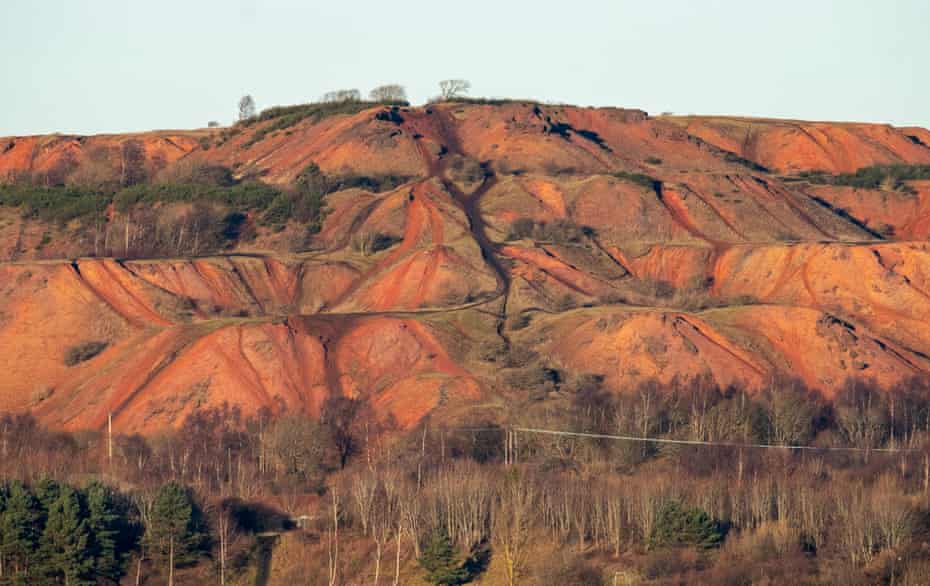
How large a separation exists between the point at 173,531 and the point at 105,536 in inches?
113

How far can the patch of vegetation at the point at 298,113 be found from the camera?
481 feet

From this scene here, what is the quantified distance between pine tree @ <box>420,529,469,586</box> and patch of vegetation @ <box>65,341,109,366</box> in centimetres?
3818

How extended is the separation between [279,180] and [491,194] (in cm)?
1708

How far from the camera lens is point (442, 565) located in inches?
2773

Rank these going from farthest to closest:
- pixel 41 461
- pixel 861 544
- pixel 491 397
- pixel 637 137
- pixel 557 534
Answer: pixel 637 137 < pixel 491 397 < pixel 41 461 < pixel 557 534 < pixel 861 544

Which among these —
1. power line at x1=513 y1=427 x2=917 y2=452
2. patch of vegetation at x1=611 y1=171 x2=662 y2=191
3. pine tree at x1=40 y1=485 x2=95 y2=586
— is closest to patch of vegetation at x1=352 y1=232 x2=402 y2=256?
patch of vegetation at x1=611 y1=171 x2=662 y2=191

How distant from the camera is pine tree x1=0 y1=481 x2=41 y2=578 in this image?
228ft

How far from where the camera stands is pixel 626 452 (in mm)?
84375

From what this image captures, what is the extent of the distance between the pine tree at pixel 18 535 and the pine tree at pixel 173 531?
4725 millimetres

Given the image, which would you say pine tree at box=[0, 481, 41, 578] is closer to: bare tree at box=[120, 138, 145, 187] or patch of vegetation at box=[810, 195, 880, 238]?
bare tree at box=[120, 138, 145, 187]

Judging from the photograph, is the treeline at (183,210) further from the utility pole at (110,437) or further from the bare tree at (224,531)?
the bare tree at (224,531)

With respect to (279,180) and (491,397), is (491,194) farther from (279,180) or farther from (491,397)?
(491,397)

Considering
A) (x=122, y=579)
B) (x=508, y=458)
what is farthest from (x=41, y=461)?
(x=508, y=458)

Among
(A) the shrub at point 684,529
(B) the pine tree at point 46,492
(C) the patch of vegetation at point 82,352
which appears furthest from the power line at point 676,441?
(C) the patch of vegetation at point 82,352
